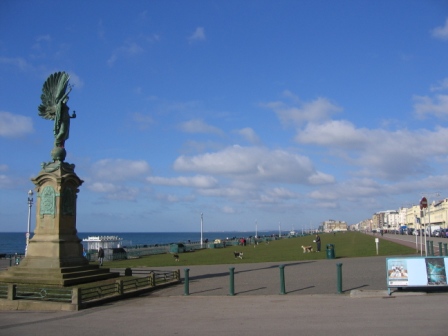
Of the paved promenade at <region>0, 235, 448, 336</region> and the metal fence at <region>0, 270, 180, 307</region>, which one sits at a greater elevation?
the metal fence at <region>0, 270, 180, 307</region>

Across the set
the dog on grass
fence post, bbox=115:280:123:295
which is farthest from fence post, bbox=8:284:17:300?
the dog on grass

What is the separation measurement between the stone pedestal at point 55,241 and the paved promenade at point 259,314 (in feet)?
11.8

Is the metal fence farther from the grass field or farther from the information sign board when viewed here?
the grass field

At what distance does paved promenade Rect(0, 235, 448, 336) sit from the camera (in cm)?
1098

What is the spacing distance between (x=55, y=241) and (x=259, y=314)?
10440 millimetres

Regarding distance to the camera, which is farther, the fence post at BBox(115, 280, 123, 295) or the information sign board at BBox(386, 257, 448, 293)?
the fence post at BBox(115, 280, 123, 295)

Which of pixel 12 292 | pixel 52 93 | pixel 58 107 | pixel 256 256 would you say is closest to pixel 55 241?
pixel 12 292

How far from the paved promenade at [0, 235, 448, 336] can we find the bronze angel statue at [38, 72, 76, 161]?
27.6ft

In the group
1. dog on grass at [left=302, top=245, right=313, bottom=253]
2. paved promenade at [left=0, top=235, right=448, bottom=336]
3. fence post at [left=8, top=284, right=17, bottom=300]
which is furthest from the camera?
dog on grass at [left=302, top=245, right=313, bottom=253]

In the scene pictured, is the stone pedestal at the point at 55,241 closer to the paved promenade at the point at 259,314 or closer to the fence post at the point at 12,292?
the fence post at the point at 12,292

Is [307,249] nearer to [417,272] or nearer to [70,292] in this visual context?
[417,272]

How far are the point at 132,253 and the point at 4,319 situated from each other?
106 feet

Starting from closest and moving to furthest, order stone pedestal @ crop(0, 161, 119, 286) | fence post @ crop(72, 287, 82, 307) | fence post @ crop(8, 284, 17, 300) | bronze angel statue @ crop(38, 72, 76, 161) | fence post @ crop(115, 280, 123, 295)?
fence post @ crop(72, 287, 82, 307), fence post @ crop(8, 284, 17, 300), fence post @ crop(115, 280, 123, 295), stone pedestal @ crop(0, 161, 119, 286), bronze angel statue @ crop(38, 72, 76, 161)

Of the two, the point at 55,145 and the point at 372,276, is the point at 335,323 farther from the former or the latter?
the point at 55,145
